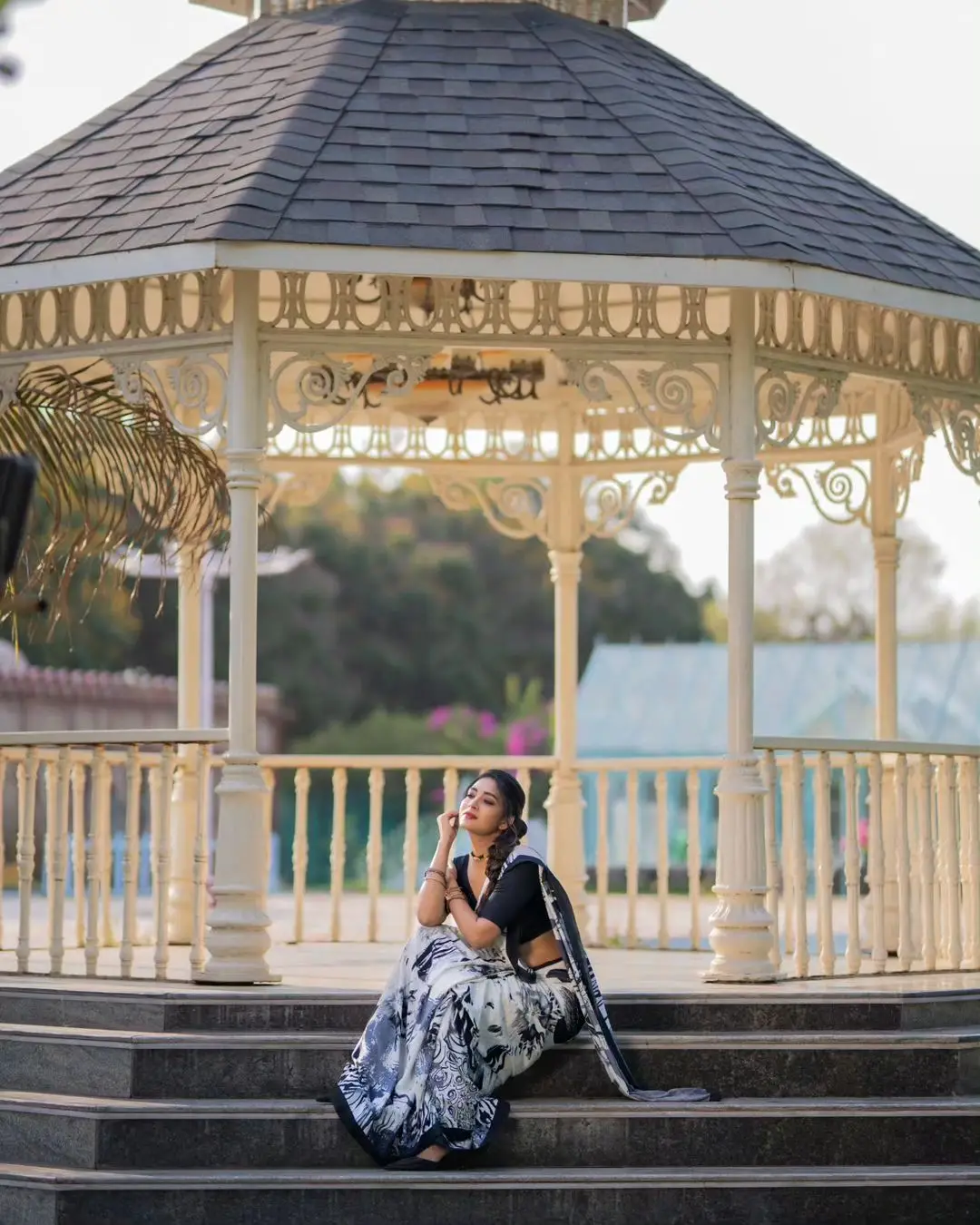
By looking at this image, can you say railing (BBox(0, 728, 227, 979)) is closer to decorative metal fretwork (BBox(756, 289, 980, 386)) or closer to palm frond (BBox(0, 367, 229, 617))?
palm frond (BBox(0, 367, 229, 617))

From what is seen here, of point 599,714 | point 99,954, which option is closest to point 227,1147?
point 99,954

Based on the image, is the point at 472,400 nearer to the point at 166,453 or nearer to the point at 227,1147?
the point at 166,453

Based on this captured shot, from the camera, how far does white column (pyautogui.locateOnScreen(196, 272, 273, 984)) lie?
8242 mm

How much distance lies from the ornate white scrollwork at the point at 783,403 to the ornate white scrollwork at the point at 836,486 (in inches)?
64.0

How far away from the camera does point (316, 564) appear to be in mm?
46312

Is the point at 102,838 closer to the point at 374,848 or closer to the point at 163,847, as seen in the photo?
the point at 163,847

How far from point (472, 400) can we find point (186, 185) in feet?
8.93

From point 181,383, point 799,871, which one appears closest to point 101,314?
point 181,383

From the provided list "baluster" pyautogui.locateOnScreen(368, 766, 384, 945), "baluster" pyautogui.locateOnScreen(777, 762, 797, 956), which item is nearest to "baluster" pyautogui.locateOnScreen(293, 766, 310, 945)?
"baluster" pyautogui.locateOnScreen(368, 766, 384, 945)

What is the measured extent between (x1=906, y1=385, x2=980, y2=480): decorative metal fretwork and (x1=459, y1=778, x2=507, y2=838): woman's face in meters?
2.77

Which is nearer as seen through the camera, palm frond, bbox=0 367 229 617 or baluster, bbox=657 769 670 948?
palm frond, bbox=0 367 229 617

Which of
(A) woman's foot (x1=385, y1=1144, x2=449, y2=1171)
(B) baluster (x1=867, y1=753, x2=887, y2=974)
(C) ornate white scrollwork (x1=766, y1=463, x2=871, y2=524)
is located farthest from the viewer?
(C) ornate white scrollwork (x1=766, y1=463, x2=871, y2=524)

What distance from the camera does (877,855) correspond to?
28.8 feet

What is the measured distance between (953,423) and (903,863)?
6.26 feet
